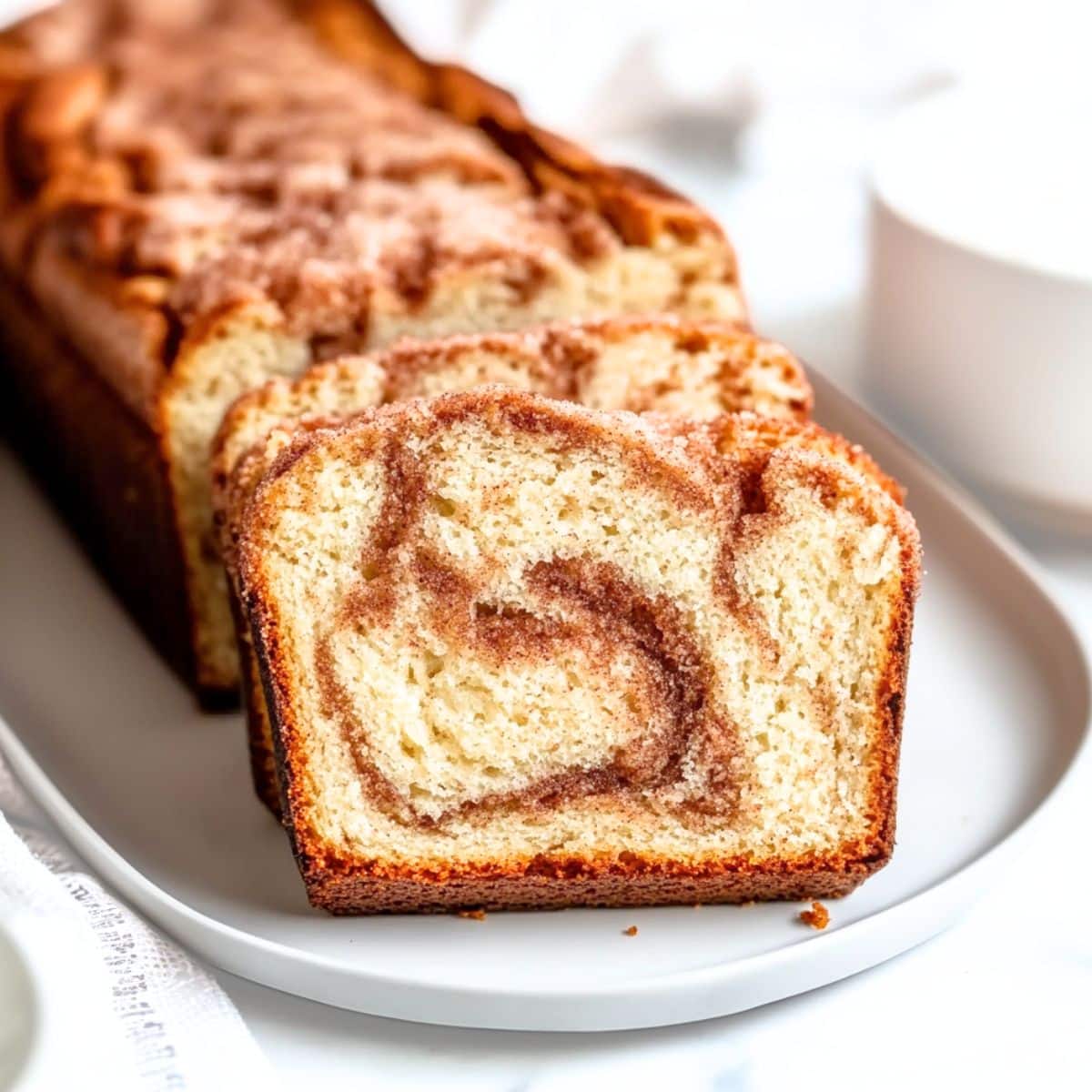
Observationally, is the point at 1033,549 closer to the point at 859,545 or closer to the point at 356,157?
the point at 859,545

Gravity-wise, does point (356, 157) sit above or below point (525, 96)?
above

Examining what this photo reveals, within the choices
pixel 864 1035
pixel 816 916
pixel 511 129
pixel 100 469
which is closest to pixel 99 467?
pixel 100 469

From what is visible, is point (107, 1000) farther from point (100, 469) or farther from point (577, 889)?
point (100, 469)

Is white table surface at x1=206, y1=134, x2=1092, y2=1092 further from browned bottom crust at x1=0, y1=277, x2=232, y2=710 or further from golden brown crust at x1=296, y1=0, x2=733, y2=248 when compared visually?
golden brown crust at x1=296, y1=0, x2=733, y2=248

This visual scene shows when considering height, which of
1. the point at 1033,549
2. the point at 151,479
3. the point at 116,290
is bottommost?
the point at 1033,549

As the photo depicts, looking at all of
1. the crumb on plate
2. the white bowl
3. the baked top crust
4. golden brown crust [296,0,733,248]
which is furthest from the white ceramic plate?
golden brown crust [296,0,733,248]

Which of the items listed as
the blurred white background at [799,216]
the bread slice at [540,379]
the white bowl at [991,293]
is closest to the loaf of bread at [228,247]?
the bread slice at [540,379]

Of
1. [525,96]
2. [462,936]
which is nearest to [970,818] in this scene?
[462,936]
